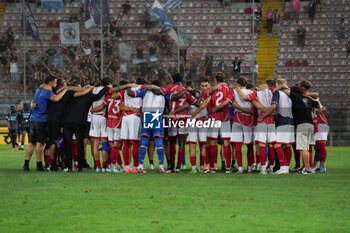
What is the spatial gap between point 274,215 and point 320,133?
25.7 feet

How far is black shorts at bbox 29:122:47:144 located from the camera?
1608 centimetres

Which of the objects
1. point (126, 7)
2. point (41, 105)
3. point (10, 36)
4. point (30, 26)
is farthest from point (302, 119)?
point (10, 36)

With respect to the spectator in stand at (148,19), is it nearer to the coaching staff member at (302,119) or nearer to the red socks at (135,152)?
the red socks at (135,152)

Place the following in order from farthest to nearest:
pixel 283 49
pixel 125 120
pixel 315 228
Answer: pixel 283 49
pixel 125 120
pixel 315 228

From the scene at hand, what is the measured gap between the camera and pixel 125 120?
51.0ft

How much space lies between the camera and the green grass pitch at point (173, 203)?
7961 millimetres

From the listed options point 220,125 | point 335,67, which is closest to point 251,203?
point 220,125

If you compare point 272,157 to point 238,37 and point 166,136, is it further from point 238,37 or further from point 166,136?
point 238,37

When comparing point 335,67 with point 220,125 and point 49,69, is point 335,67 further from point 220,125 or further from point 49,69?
point 220,125

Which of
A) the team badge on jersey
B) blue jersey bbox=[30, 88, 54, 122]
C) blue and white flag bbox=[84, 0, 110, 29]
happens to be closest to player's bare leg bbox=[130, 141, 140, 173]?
the team badge on jersey

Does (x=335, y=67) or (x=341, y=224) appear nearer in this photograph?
(x=341, y=224)

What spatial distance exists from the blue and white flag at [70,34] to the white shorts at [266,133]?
24080 mm

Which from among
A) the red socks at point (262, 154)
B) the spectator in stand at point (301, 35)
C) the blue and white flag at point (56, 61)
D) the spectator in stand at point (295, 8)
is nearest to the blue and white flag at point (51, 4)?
the blue and white flag at point (56, 61)

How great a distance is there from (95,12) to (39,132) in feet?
71.0
